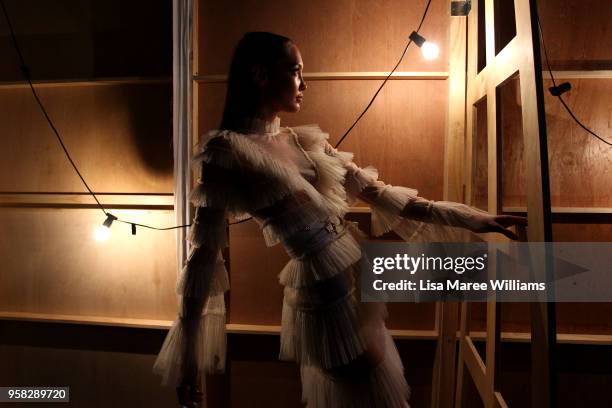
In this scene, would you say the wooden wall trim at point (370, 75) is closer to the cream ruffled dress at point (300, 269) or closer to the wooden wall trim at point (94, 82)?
the wooden wall trim at point (94, 82)

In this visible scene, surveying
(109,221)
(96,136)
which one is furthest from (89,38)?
(109,221)

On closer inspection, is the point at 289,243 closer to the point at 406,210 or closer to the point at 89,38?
the point at 406,210

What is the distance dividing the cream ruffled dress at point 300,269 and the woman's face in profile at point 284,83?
0.19ft

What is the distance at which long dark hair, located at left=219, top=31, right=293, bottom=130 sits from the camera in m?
0.90

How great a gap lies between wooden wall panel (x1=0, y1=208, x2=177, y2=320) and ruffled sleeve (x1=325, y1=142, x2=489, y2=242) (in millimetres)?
809

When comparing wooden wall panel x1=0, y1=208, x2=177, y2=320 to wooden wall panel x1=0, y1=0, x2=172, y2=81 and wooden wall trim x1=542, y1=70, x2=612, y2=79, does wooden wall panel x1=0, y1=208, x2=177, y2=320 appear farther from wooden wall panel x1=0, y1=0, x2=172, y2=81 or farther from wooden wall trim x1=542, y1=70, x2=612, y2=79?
wooden wall trim x1=542, y1=70, x2=612, y2=79

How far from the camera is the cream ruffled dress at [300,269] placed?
0.85 metres

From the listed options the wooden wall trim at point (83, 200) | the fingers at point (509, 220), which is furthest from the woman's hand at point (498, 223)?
the wooden wall trim at point (83, 200)

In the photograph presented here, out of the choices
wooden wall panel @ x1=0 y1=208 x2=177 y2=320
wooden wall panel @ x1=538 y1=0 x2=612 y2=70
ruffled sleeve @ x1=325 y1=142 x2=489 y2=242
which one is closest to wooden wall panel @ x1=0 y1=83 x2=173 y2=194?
wooden wall panel @ x1=0 y1=208 x2=177 y2=320

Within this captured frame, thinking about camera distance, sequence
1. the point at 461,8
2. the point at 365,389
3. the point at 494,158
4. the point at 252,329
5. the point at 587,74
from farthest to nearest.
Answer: the point at 252,329 < the point at 587,74 < the point at 461,8 < the point at 494,158 < the point at 365,389

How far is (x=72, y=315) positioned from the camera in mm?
1596

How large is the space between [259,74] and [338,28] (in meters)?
0.61

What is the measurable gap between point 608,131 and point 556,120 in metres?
0.18

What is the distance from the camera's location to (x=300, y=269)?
0.89 meters
